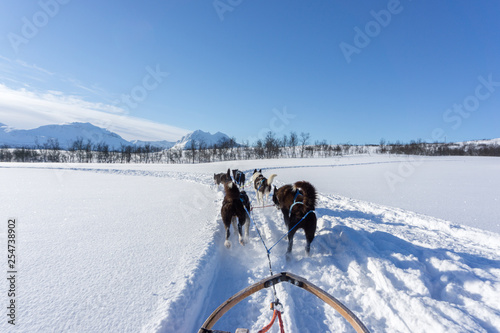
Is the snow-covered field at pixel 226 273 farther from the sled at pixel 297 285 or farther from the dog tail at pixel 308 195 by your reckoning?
the dog tail at pixel 308 195

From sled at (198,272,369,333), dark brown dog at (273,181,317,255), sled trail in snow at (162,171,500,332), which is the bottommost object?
sled trail in snow at (162,171,500,332)

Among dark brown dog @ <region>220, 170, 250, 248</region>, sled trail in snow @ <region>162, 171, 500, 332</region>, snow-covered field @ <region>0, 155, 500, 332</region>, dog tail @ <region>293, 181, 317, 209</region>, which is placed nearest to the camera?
snow-covered field @ <region>0, 155, 500, 332</region>

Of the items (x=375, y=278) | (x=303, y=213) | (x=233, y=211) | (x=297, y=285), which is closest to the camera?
(x=297, y=285)

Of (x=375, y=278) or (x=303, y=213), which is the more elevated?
(x=303, y=213)

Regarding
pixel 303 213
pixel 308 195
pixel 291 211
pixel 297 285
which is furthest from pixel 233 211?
pixel 297 285

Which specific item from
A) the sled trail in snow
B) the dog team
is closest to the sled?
the sled trail in snow

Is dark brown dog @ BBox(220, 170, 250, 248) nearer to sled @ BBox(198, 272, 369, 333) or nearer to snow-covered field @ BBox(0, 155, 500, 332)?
snow-covered field @ BBox(0, 155, 500, 332)

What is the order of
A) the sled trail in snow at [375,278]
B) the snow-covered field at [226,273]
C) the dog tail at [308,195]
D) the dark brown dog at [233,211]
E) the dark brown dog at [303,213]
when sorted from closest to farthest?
the snow-covered field at [226,273] → the sled trail in snow at [375,278] → the dark brown dog at [303,213] → the dog tail at [308,195] → the dark brown dog at [233,211]

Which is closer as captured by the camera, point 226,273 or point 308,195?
point 226,273

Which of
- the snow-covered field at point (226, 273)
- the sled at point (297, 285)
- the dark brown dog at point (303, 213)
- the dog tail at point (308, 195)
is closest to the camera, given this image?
the sled at point (297, 285)

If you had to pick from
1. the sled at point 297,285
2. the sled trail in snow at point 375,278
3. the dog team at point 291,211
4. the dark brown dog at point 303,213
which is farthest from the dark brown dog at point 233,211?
the sled at point 297,285

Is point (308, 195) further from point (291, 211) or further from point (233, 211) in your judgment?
point (233, 211)

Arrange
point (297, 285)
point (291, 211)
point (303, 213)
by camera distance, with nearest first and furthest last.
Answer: point (297, 285), point (303, 213), point (291, 211)

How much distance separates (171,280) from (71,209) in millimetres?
5210
